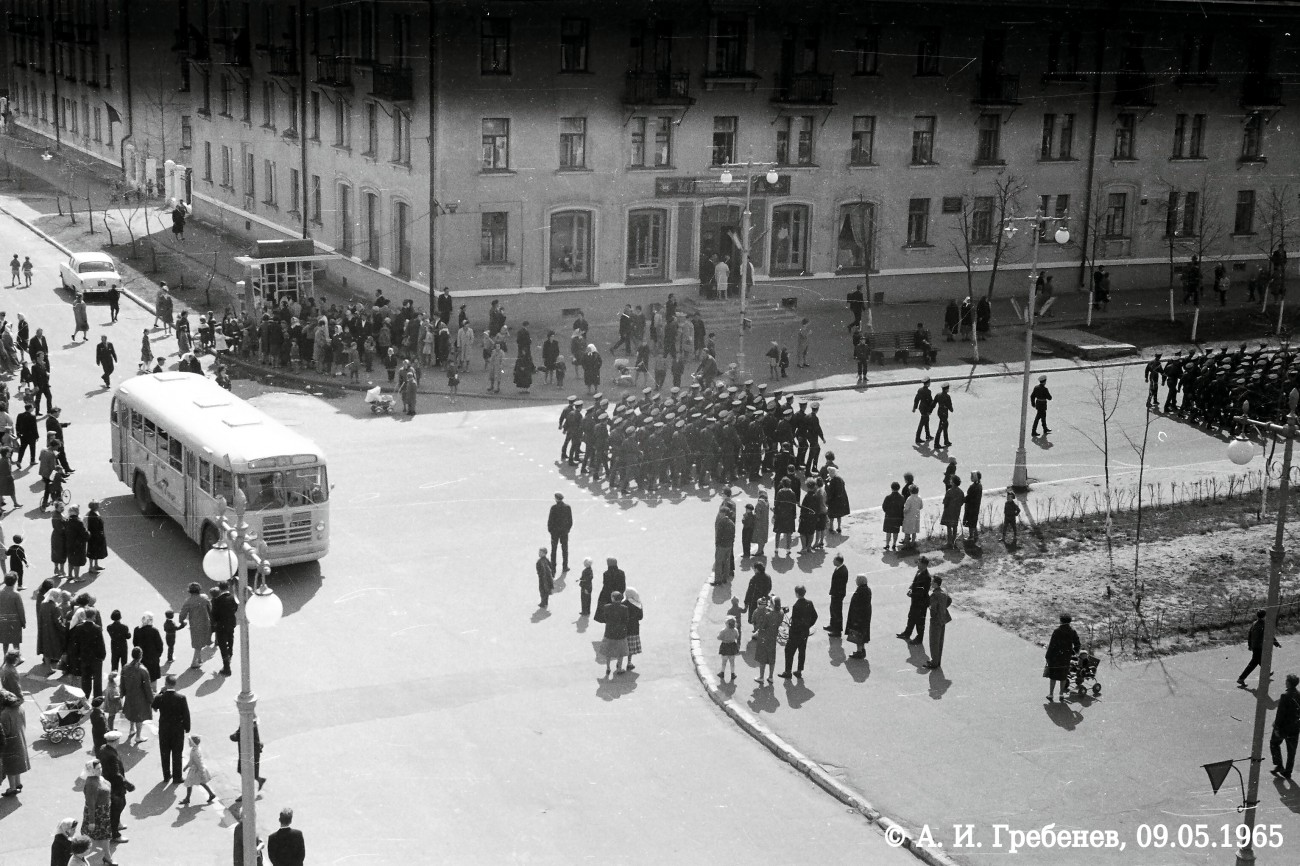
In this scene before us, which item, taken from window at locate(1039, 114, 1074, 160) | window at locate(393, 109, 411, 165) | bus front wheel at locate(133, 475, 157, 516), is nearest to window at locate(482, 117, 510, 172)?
window at locate(393, 109, 411, 165)

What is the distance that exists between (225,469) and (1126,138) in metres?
41.3

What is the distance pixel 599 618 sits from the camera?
2380 cm

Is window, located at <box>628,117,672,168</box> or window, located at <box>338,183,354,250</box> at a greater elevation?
window, located at <box>628,117,672,168</box>

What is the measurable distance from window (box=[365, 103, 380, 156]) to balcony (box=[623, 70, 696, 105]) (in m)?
7.92

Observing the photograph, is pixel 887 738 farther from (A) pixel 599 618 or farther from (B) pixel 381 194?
(B) pixel 381 194

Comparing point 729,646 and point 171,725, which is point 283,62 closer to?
point 729,646

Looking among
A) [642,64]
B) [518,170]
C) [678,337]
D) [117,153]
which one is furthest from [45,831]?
[117,153]

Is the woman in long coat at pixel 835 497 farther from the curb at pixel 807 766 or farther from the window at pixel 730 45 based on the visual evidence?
the window at pixel 730 45

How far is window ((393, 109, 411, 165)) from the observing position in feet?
151

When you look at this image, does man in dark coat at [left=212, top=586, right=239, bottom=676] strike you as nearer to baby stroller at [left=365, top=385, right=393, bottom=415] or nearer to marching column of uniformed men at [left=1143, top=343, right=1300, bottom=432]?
baby stroller at [left=365, top=385, right=393, bottom=415]

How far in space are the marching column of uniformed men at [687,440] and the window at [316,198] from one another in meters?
22.5

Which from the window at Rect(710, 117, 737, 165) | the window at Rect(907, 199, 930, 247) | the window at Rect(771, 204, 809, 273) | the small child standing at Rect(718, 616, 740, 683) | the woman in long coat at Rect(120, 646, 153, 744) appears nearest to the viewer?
the woman in long coat at Rect(120, 646, 153, 744)

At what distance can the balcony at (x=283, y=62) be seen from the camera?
5044 cm

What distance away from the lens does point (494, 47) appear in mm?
45375
